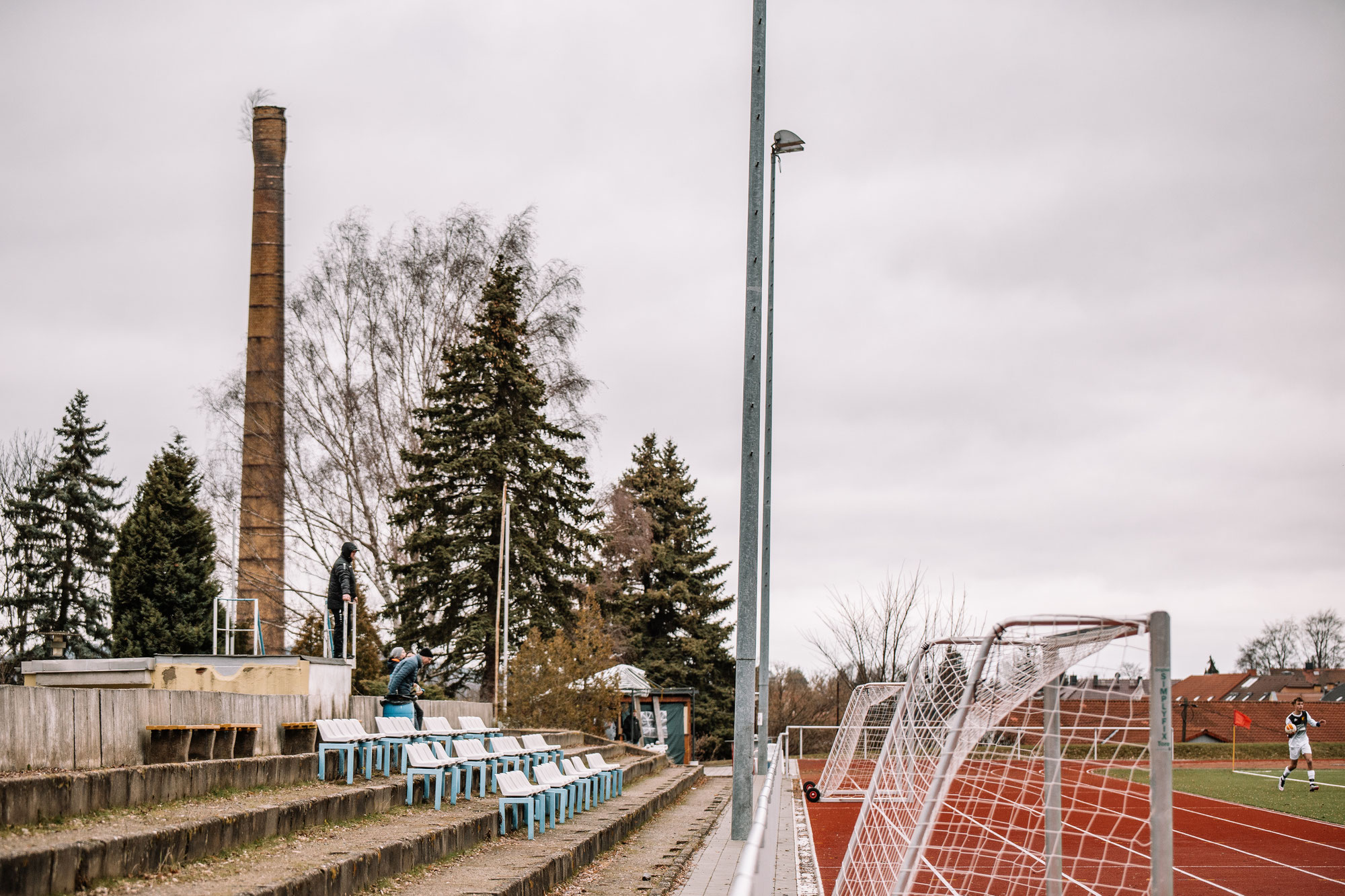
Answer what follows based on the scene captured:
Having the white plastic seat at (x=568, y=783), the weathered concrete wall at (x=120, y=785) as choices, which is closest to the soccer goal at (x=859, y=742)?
the white plastic seat at (x=568, y=783)

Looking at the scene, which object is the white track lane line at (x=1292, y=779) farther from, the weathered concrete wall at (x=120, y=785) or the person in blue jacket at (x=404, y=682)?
the weathered concrete wall at (x=120, y=785)

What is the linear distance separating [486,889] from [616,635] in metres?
40.5

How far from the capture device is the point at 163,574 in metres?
31.9

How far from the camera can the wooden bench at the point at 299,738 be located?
1433cm

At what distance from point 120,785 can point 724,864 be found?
21.7 feet

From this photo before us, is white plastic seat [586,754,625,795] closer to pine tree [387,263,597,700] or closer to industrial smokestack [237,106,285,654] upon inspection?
pine tree [387,263,597,700]

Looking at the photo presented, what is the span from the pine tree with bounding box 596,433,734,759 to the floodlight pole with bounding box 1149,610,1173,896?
43.0 metres

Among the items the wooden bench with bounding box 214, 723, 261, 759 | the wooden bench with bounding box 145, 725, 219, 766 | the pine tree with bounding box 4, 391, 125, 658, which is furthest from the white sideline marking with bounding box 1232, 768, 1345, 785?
the pine tree with bounding box 4, 391, 125, 658

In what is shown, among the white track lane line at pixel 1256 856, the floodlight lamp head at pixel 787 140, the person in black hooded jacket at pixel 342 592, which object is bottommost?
the white track lane line at pixel 1256 856

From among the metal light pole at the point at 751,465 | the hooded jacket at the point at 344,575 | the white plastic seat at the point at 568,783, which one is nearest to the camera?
the metal light pole at the point at 751,465

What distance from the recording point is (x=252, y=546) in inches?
1451

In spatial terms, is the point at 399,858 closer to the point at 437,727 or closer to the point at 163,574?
the point at 437,727

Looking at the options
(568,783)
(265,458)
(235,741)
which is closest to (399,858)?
(235,741)

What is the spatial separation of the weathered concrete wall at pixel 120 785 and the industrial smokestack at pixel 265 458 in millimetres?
25602
